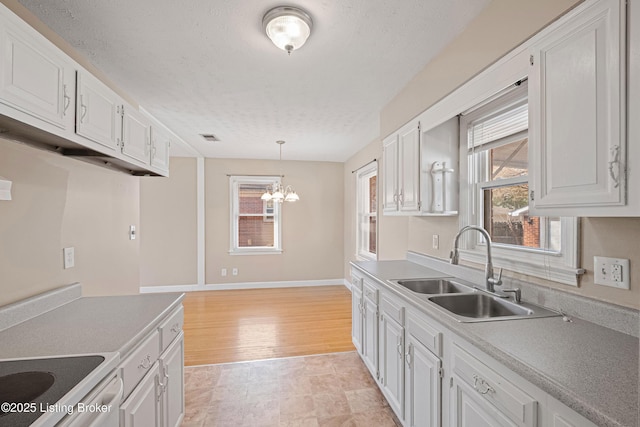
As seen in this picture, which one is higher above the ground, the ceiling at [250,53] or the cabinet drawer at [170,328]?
the ceiling at [250,53]

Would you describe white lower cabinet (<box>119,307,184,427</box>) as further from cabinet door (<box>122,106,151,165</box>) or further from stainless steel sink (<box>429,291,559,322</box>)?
stainless steel sink (<box>429,291,559,322</box>)

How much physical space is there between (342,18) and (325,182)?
13.8 ft

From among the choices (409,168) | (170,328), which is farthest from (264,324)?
(409,168)

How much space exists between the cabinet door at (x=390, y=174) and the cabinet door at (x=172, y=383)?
2.04 metres

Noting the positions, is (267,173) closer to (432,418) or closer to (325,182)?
(325,182)

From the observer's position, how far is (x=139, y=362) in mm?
1274

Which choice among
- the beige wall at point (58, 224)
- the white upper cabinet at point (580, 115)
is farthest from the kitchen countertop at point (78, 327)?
the white upper cabinet at point (580, 115)

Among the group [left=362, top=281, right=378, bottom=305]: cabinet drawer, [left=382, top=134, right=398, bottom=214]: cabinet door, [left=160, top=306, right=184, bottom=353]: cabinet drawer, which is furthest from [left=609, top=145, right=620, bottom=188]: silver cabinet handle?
[left=160, top=306, right=184, bottom=353]: cabinet drawer

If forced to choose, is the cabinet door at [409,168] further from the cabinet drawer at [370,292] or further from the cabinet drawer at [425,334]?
the cabinet drawer at [425,334]

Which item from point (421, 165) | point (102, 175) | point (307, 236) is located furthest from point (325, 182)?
point (102, 175)

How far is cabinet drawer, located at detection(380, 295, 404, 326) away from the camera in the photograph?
1.81m

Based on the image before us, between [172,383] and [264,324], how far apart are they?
2121 mm

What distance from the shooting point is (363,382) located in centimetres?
245

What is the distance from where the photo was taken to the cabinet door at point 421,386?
4.68 ft
